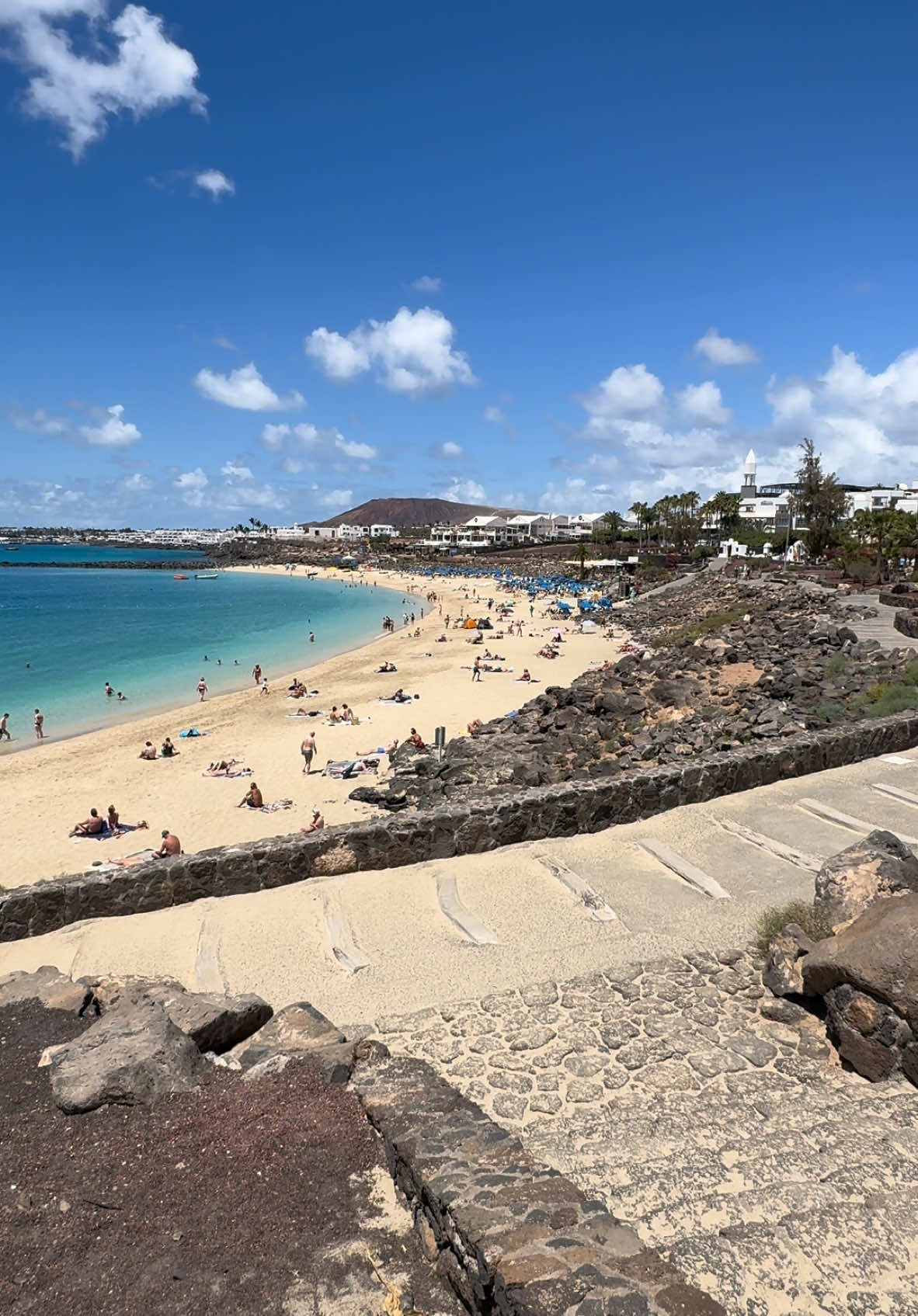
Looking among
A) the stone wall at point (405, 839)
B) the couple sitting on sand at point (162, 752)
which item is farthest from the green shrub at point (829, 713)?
the couple sitting on sand at point (162, 752)

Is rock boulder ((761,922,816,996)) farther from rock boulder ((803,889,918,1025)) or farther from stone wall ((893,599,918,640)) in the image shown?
stone wall ((893,599,918,640))

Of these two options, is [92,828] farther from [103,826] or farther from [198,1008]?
[198,1008]

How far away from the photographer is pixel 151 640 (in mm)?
52156

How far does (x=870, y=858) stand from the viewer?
6777 mm

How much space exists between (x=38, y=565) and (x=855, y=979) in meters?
187

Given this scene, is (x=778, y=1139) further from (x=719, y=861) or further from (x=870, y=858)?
(x=719, y=861)

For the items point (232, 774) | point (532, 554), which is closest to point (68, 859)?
point (232, 774)

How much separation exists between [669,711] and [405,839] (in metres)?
13.7

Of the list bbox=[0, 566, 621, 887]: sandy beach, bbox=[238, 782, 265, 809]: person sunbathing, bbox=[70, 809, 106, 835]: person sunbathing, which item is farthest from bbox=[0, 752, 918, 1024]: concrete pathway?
bbox=[238, 782, 265, 809]: person sunbathing

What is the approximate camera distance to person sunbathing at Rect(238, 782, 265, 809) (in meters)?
17.8

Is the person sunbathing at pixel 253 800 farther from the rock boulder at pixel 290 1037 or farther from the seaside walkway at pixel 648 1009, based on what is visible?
the rock boulder at pixel 290 1037

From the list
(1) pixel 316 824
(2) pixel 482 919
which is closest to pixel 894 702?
(2) pixel 482 919

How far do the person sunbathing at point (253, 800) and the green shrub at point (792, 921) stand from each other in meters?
12.7

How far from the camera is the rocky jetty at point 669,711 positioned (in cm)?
1638
